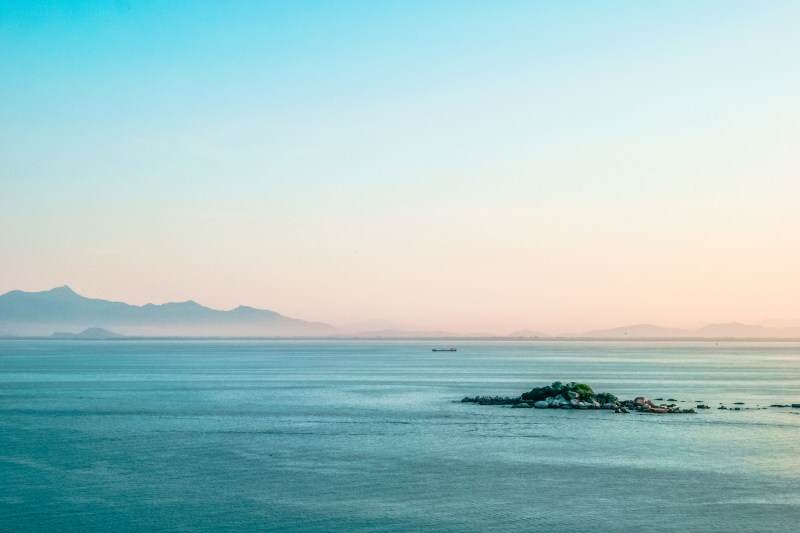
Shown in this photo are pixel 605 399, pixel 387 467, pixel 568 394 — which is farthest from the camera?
pixel 605 399

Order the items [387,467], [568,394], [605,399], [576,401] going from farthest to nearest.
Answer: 1. [605,399]
2. [568,394]
3. [576,401]
4. [387,467]

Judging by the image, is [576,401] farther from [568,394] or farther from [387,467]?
[387,467]

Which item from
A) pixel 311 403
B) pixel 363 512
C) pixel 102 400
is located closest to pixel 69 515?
pixel 363 512

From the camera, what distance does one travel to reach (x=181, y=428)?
47.0 meters

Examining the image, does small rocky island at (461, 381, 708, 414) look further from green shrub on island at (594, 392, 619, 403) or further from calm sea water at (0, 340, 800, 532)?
calm sea water at (0, 340, 800, 532)

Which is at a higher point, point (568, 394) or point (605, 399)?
point (568, 394)

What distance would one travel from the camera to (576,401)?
201ft

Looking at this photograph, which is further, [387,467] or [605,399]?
[605,399]

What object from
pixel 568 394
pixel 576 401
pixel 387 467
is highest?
pixel 568 394

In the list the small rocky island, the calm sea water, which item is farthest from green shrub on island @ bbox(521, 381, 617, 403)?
the calm sea water

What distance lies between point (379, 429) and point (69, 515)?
76.7 ft

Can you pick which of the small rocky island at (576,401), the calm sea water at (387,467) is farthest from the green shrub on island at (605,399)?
the calm sea water at (387,467)

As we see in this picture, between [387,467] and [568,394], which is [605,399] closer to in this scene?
[568,394]

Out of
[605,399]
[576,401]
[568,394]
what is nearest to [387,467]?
[576,401]
